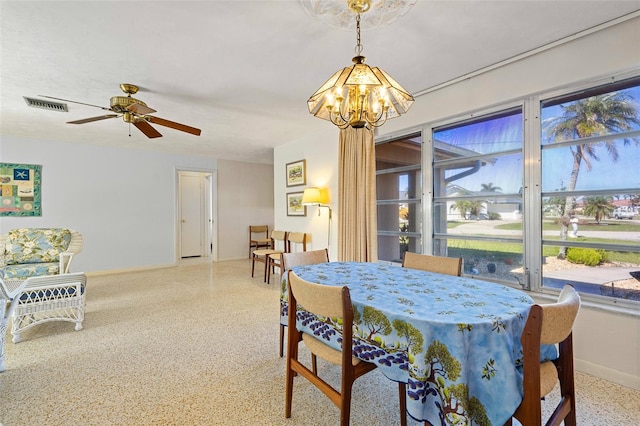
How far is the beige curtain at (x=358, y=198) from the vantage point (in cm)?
343

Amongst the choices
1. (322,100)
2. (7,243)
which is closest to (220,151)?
(7,243)

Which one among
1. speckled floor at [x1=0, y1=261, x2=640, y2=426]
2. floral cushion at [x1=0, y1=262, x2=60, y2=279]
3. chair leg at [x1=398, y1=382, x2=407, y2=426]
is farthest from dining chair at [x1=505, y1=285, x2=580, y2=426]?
floral cushion at [x1=0, y1=262, x2=60, y2=279]

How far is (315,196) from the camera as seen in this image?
407cm

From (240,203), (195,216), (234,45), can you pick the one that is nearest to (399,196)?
(234,45)

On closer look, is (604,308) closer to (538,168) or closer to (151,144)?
(538,168)

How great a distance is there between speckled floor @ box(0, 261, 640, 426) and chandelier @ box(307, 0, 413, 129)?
175 centimetres

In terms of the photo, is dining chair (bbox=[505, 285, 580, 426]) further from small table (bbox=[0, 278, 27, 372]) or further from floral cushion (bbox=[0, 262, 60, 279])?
floral cushion (bbox=[0, 262, 60, 279])

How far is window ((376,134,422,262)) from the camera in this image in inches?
127

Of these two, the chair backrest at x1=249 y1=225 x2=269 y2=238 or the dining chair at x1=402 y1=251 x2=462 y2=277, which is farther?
the chair backrest at x1=249 y1=225 x2=269 y2=238

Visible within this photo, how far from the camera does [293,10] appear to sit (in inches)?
68.4

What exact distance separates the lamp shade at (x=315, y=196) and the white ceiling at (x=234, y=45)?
4.01 feet

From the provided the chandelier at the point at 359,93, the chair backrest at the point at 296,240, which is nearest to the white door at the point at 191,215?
the chair backrest at the point at 296,240

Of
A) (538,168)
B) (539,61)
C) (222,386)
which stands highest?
(539,61)

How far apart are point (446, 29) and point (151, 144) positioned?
507cm
